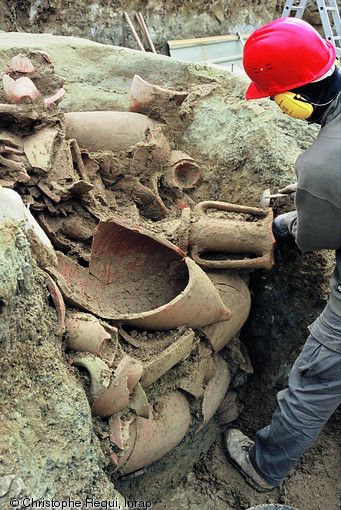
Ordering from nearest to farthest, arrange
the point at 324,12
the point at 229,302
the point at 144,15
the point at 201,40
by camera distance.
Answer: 1. the point at 229,302
2. the point at 324,12
3. the point at 144,15
4. the point at 201,40

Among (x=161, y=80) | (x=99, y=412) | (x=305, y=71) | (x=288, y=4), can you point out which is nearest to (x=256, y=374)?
(x=99, y=412)

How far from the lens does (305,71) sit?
2.01 metres

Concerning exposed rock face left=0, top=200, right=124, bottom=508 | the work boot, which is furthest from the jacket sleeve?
the work boot

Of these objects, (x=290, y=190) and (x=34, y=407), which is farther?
(x=290, y=190)

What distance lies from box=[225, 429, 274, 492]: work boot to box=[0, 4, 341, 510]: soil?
7 cm

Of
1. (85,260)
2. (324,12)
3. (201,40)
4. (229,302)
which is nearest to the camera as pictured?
(85,260)

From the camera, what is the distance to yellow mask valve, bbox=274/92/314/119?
6.72 feet

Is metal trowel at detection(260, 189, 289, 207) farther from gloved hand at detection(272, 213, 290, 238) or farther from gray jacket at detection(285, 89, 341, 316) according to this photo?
gray jacket at detection(285, 89, 341, 316)

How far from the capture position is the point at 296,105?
2068 mm

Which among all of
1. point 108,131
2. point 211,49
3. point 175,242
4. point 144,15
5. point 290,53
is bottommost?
point 211,49

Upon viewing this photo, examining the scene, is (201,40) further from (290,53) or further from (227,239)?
(290,53)

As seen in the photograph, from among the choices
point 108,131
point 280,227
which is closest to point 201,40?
point 108,131

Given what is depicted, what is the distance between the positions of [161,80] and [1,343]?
277cm

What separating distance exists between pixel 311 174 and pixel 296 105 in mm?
Answer: 374
